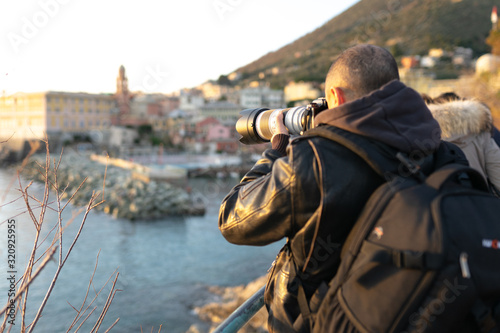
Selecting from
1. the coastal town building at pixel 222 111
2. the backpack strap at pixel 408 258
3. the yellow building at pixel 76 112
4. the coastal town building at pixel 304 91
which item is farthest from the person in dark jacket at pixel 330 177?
the coastal town building at pixel 304 91

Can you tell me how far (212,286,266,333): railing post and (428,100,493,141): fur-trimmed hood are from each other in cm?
98

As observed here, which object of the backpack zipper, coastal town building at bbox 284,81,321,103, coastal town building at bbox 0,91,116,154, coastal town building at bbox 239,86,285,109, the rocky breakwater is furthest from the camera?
coastal town building at bbox 284,81,321,103

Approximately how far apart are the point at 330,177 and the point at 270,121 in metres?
0.43

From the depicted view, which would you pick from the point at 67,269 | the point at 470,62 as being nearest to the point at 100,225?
the point at 67,269

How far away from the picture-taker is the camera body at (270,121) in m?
1.04

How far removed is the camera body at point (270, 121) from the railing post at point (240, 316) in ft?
1.47

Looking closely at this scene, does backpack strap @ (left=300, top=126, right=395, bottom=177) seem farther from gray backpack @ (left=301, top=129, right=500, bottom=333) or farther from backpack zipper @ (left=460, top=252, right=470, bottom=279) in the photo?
backpack zipper @ (left=460, top=252, right=470, bottom=279)

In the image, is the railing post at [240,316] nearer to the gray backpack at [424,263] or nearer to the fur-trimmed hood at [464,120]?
the gray backpack at [424,263]

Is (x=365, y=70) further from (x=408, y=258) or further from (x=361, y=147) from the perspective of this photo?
(x=408, y=258)

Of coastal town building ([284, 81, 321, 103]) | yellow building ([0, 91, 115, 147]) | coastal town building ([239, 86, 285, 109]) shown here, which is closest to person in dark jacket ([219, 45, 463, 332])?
yellow building ([0, 91, 115, 147])

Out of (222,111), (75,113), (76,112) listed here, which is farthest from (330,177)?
(222,111)

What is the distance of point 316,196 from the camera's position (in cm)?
80

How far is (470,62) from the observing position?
→ 46219mm

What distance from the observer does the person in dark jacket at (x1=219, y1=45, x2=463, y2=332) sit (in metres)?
0.80
